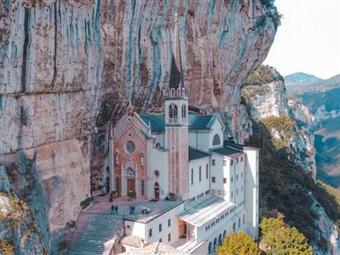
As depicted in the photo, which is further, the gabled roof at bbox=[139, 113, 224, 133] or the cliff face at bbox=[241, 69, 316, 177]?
the cliff face at bbox=[241, 69, 316, 177]

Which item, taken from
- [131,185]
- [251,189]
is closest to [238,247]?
[131,185]

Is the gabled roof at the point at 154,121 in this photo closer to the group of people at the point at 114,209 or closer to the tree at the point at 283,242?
the group of people at the point at 114,209

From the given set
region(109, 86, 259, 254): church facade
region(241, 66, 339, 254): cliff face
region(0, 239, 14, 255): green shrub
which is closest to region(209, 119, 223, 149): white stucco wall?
region(109, 86, 259, 254): church facade

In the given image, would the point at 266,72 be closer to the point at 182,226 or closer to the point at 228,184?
the point at 228,184

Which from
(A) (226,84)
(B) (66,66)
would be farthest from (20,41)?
(A) (226,84)

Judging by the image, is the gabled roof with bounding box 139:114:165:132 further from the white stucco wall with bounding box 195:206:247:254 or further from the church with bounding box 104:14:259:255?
the white stucco wall with bounding box 195:206:247:254

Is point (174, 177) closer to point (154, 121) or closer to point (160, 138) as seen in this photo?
point (160, 138)

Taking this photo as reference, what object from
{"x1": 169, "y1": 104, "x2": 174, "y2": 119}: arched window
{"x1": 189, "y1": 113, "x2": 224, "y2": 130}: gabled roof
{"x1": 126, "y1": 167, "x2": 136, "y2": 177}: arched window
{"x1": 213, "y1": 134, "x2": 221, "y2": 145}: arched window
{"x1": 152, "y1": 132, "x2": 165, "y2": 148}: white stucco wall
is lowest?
{"x1": 126, "y1": 167, "x2": 136, "y2": 177}: arched window
